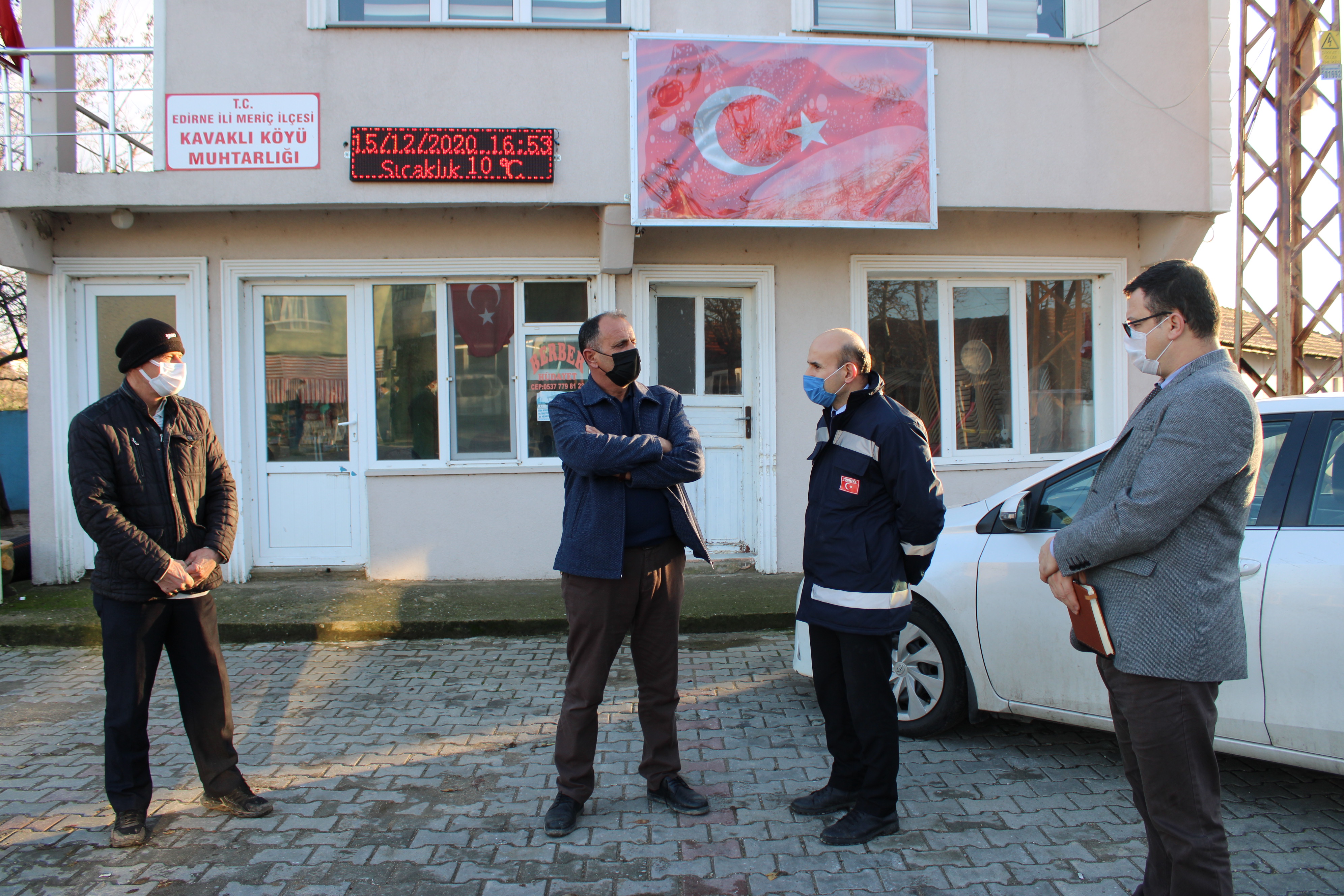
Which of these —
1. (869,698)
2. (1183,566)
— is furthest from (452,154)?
(1183,566)

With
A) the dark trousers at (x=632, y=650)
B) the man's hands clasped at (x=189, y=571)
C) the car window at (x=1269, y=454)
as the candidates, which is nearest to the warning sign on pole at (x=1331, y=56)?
the car window at (x=1269, y=454)

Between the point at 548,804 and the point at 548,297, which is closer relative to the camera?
the point at 548,804

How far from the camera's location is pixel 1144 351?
2555 millimetres

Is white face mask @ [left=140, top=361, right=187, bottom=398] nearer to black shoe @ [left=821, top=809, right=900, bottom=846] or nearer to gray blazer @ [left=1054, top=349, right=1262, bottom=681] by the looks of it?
black shoe @ [left=821, top=809, right=900, bottom=846]

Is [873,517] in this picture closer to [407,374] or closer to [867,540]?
[867,540]

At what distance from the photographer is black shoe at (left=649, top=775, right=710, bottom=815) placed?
138 inches

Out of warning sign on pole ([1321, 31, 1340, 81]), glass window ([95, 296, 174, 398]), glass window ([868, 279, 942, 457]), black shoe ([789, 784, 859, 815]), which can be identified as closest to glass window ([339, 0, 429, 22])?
glass window ([95, 296, 174, 398])

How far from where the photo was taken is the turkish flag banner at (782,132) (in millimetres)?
7016

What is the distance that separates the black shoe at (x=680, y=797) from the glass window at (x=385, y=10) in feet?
20.9

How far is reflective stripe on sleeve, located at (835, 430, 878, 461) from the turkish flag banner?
161 inches

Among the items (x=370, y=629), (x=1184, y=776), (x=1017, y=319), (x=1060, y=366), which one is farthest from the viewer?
(x=1060, y=366)

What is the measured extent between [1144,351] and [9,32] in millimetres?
8928

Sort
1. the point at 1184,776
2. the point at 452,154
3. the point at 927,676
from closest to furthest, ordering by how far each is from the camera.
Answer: the point at 1184,776 → the point at 927,676 → the point at 452,154

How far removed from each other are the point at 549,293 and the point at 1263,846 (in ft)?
20.4
